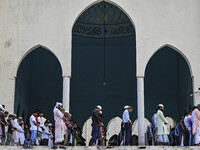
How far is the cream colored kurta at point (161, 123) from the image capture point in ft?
44.4

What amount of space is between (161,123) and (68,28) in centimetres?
498

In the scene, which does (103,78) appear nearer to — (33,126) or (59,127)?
(33,126)

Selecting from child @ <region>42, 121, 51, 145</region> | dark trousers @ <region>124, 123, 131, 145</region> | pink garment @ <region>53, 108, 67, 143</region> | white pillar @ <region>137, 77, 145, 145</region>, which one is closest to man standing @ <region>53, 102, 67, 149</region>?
pink garment @ <region>53, 108, 67, 143</region>

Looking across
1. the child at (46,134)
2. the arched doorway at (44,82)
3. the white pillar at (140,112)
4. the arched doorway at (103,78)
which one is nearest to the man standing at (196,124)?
the white pillar at (140,112)

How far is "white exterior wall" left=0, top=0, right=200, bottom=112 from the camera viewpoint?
52.0 feet

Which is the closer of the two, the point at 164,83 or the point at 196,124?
the point at 196,124

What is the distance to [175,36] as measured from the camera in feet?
52.4

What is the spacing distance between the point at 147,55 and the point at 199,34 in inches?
79.8

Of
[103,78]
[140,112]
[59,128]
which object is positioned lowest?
[59,128]

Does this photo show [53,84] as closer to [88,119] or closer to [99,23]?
[88,119]

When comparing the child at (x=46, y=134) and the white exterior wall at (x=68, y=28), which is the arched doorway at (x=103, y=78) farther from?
the child at (x=46, y=134)

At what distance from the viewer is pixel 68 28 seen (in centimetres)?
1606

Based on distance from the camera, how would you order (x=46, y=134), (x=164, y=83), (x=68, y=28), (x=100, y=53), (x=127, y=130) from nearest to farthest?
1. (x=127, y=130)
2. (x=46, y=134)
3. (x=68, y=28)
4. (x=164, y=83)
5. (x=100, y=53)

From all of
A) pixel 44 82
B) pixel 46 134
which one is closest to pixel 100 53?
pixel 44 82
